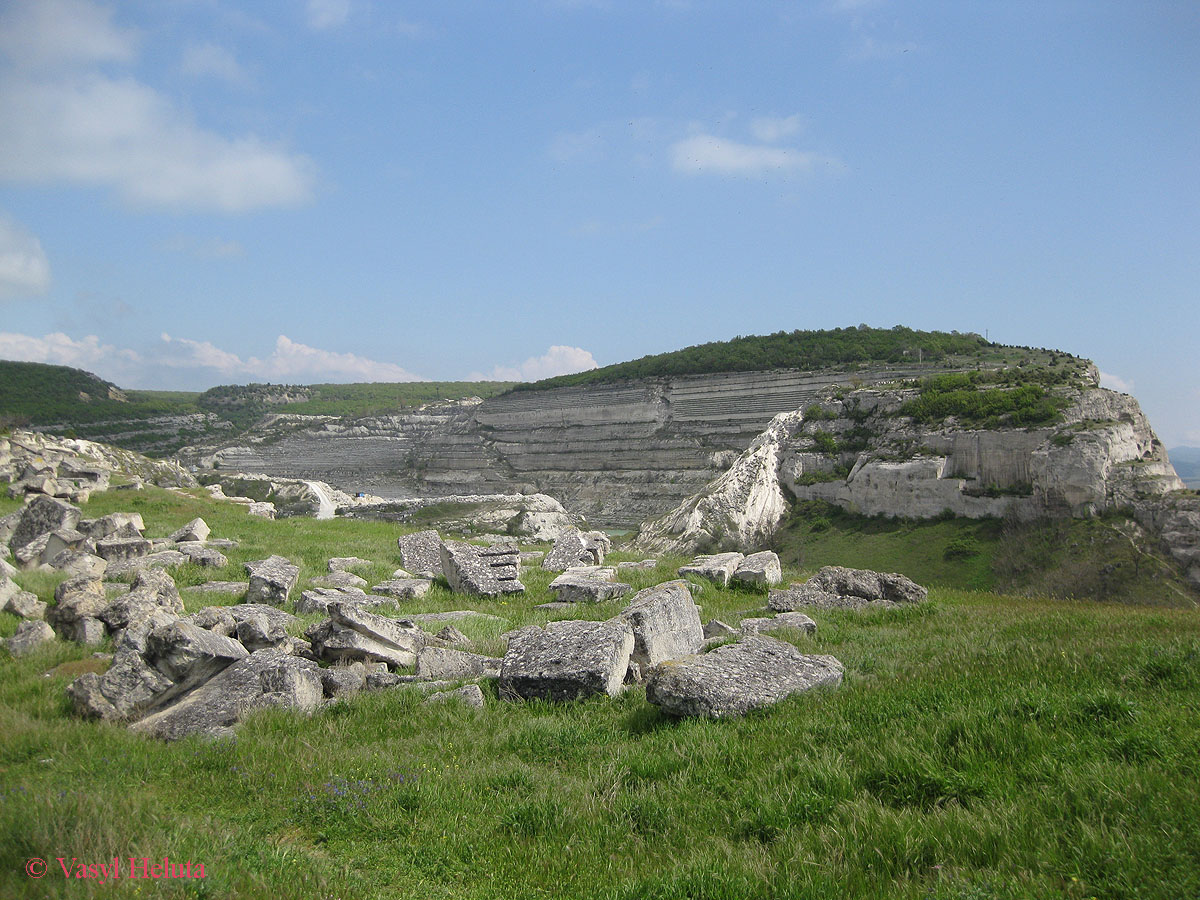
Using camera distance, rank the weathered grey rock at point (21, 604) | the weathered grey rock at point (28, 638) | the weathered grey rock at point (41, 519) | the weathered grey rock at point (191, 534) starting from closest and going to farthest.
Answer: the weathered grey rock at point (28, 638)
the weathered grey rock at point (21, 604)
the weathered grey rock at point (41, 519)
the weathered grey rock at point (191, 534)

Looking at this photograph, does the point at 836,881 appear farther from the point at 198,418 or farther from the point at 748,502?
the point at 198,418

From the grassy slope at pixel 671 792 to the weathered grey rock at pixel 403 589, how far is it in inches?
204

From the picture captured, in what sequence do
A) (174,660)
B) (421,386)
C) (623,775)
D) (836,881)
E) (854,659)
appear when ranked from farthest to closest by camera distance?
(421,386)
(854,659)
(174,660)
(623,775)
(836,881)

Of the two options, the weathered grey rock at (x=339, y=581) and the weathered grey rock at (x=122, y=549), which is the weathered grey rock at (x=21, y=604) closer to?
the weathered grey rock at (x=339, y=581)

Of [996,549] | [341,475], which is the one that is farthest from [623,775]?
[341,475]

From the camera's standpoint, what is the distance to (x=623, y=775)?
4.37 m

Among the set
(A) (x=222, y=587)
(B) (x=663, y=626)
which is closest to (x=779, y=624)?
(B) (x=663, y=626)

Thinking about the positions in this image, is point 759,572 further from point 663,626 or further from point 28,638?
point 28,638

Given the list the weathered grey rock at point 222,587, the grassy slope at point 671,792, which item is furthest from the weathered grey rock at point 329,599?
the grassy slope at point 671,792

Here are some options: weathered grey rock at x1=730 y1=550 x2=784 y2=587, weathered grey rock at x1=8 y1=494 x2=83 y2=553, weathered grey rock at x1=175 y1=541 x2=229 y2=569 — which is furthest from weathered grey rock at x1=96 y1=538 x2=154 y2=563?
weathered grey rock at x1=730 y1=550 x2=784 y2=587

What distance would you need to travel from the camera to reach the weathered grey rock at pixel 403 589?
36.6 ft

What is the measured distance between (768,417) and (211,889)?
64.9 m

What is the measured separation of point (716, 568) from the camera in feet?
41.9

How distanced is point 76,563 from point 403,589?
4936 mm
